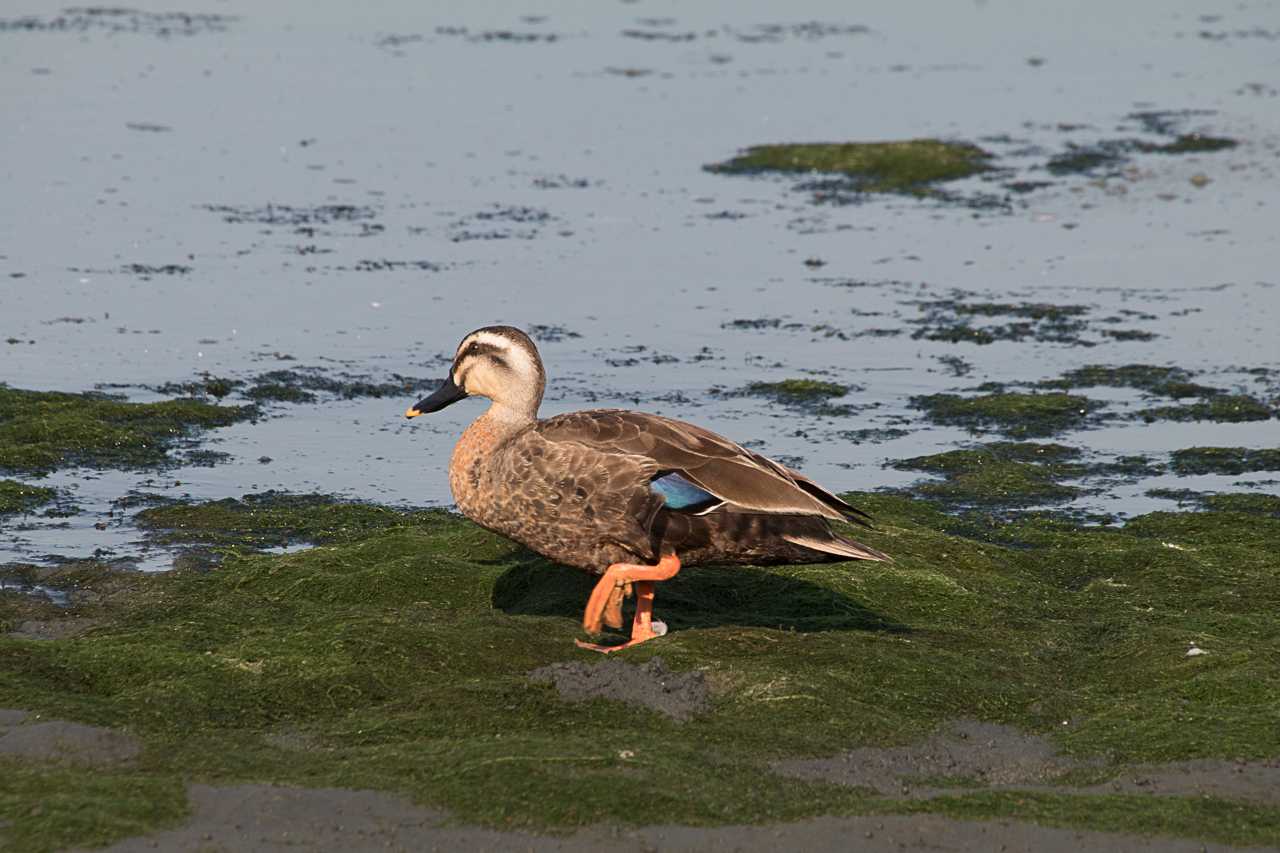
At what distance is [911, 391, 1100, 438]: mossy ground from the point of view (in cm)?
1555

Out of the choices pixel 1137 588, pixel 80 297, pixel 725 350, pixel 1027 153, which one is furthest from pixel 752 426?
pixel 1027 153

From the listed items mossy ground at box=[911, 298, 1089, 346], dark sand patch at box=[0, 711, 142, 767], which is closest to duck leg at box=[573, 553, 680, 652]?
dark sand patch at box=[0, 711, 142, 767]

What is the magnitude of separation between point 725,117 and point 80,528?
20118mm

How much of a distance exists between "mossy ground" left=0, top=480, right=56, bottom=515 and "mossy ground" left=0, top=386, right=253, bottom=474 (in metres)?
0.51

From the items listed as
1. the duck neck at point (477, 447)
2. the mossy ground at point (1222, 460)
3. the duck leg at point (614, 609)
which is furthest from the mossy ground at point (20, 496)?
the mossy ground at point (1222, 460)

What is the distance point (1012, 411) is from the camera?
51.9 feet

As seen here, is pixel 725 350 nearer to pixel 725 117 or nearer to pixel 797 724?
pixel 797 724

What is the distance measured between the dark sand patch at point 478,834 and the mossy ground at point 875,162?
19189 millimetres

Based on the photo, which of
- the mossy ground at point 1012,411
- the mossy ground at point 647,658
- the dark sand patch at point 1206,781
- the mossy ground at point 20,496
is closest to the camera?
the mossy ground at point 647,658

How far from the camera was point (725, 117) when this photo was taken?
31078mm

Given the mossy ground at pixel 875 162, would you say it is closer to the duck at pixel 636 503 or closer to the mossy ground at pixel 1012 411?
the mossy ground at pixel 1012 411

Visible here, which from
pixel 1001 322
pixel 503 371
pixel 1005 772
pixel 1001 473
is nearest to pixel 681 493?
pixel 503 371

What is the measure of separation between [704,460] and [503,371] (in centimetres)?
137

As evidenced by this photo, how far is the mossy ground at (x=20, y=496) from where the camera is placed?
1275 cm
